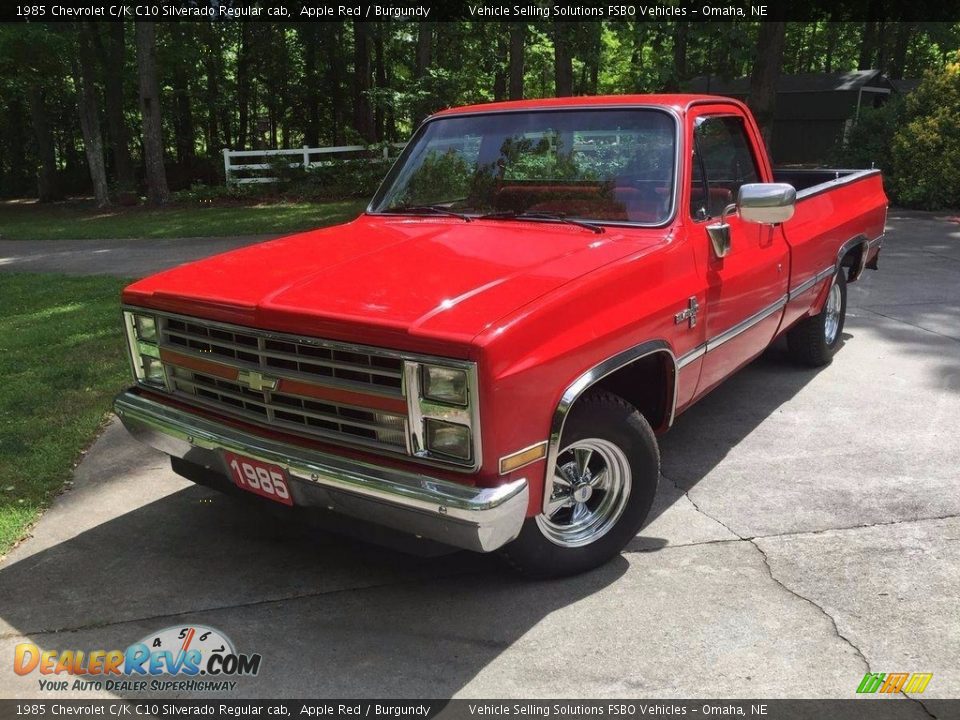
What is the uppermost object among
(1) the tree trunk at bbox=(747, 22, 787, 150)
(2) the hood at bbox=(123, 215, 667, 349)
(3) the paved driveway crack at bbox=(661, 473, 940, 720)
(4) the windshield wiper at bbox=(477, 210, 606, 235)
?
(1) the tree trunk at bbox=(747, 22, 787, 150)

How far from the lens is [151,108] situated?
18812mm

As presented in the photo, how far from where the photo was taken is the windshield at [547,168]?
152 inches

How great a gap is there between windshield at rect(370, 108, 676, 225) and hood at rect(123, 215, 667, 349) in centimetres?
17

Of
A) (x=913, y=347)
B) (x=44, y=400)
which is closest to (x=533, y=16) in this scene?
(x=913, y=347)

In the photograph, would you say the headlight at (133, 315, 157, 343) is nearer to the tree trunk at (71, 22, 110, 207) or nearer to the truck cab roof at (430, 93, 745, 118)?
the truck cab roof at (430, 93, 745, 118)

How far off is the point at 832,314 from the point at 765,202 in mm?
2687

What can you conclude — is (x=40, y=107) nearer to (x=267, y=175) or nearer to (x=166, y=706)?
(x=267, y=175)

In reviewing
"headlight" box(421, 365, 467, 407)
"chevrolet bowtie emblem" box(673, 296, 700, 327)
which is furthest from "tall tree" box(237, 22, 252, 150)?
"headlight" box(421, 365, 467, 407)

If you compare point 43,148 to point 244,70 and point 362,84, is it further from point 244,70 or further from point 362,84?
point 362,84

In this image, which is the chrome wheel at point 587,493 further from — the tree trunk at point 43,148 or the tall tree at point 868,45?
the tall tree at point 868,45

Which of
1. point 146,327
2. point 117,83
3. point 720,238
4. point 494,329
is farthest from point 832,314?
point 117,83

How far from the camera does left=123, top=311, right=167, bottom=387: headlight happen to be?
11.5 ft

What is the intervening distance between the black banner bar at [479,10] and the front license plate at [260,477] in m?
14.1

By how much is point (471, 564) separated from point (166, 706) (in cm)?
130
